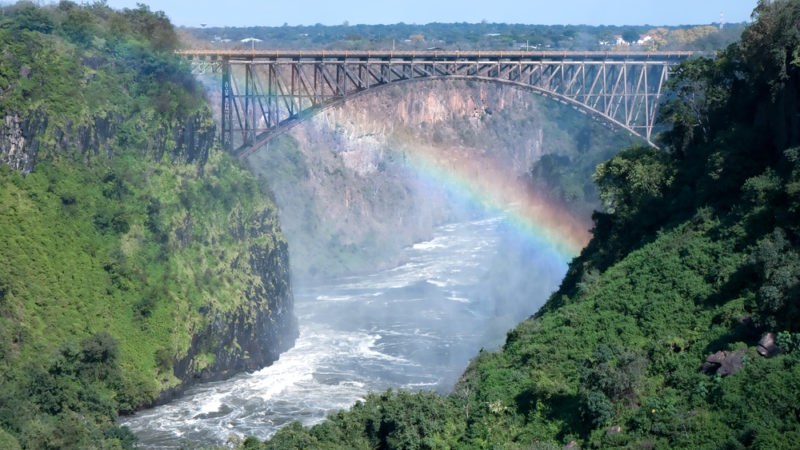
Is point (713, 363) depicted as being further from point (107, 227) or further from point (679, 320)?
point (107, 227)

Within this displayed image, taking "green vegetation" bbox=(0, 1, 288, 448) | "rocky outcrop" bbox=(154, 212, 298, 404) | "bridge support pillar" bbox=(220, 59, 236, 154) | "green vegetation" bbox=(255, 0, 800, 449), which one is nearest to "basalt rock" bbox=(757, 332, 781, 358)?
"green vegetation" bbox=(255, 0, 800, 449)

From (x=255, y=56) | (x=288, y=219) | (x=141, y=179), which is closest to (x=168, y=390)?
(x=141, y=179)

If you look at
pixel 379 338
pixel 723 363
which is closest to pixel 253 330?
pixel 379 338

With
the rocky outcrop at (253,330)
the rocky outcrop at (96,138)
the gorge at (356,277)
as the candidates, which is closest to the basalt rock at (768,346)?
the gorge at (356,277)

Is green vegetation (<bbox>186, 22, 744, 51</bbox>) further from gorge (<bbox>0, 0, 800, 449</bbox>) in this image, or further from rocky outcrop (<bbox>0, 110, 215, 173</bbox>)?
rocky outcrop (<bbox>0, 110, 215, 173</bbox>)

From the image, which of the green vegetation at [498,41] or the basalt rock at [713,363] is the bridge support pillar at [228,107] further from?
the green vegetation at [498,41]

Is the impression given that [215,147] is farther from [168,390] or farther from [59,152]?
[168,390]

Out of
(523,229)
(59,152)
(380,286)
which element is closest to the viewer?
(59,152)
